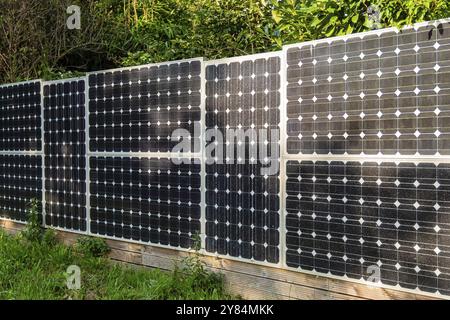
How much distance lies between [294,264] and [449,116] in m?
1.95

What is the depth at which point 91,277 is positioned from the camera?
6.02 m

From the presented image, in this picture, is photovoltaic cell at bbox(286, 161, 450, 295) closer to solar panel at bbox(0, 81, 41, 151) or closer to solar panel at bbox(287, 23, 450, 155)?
solar panel at bbox(287, 23, 450, 155)

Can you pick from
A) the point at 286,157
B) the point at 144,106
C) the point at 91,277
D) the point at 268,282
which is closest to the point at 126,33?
the point at 144,106

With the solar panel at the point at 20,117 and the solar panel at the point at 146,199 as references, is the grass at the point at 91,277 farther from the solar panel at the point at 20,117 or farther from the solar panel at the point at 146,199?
the solar panel at the point at 20,117

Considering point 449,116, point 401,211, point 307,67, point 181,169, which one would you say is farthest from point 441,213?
point 181,169

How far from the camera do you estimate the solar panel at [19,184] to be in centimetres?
780

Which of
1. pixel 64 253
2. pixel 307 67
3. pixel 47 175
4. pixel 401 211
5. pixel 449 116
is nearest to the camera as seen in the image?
pixel 449 116

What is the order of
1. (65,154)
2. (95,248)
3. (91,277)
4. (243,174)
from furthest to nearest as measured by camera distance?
(65,154), (95,248), (91,277), (243,174)

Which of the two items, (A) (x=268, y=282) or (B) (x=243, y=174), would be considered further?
(B) (x=243, y=174)

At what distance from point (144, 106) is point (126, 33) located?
3967 millimetres

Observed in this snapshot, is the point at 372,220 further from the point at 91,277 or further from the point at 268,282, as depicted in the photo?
the point at 91,277

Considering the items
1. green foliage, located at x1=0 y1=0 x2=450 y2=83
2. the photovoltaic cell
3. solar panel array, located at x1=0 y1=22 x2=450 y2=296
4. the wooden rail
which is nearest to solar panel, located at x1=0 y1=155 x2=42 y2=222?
solar panel array, located at x1=0 y1=22 x2=450 y2=296
